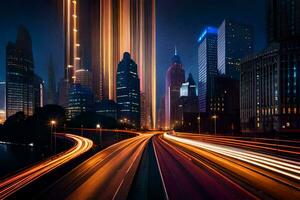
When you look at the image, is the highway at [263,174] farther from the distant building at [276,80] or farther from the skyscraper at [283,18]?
the skyscraper at [283,18]

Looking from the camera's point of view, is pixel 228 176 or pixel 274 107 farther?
pixel 274 107

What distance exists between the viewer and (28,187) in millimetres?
23906

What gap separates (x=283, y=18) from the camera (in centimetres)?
17988

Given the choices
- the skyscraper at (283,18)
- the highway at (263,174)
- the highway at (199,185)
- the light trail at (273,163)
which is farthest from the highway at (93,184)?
the skyscraper at (283,18)

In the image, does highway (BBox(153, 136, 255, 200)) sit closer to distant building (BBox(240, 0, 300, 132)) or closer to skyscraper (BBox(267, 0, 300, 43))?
distant building (BBox(240, 0, 300, 132))

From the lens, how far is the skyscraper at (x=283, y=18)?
173 meters

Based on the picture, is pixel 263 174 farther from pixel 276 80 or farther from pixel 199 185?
pixel 276 80

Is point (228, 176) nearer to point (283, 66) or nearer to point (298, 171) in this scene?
point (298, 171)

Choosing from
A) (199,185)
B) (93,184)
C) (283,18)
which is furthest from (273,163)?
(283,18)

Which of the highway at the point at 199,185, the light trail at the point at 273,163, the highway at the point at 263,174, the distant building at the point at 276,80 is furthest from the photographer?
the distant building at the point at 276,80

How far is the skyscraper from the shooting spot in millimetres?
172750

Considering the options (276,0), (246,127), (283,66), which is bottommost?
(246,127)

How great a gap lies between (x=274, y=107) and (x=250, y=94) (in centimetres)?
2389

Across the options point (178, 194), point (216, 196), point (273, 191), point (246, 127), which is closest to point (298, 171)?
point (273, 191)
